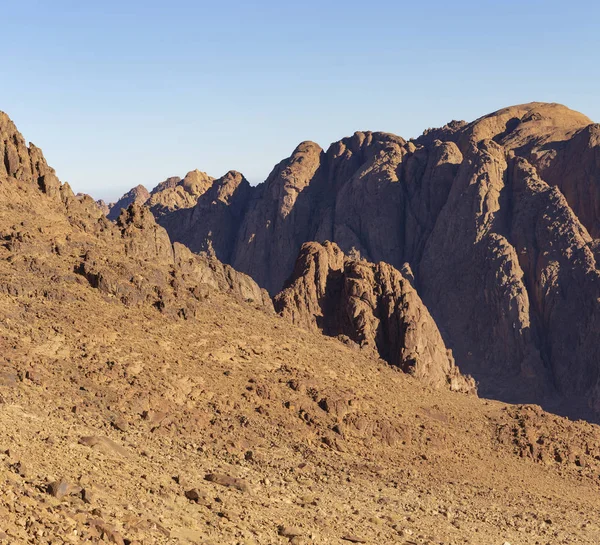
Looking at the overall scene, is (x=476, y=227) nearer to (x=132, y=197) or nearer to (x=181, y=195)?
(x=181, y=195)

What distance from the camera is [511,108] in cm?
12338

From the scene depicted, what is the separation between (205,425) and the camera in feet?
101

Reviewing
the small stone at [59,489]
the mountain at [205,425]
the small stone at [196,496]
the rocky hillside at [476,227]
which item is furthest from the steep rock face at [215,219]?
the small stone at [59,489]

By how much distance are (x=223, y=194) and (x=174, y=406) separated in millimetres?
105324

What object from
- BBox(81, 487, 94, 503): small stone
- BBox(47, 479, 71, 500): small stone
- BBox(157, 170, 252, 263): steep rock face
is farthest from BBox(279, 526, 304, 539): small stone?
BBox(157, 170, 252, 263): steep rock face

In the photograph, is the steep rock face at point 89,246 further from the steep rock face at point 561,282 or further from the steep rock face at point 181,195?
the steep rock face at point 181,195

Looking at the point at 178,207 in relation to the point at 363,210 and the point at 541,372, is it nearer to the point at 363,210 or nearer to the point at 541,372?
the point at 363,210

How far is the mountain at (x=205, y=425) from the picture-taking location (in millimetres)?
21297

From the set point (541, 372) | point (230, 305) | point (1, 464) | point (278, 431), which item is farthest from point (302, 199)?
point (1, 464)

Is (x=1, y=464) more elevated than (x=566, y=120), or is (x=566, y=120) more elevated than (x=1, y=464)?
(x=566, y=120)

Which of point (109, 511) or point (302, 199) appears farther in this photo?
point (302, 199)

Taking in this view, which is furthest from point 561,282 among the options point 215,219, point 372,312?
point 215,219

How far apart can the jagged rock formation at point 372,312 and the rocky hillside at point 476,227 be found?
1184 inches

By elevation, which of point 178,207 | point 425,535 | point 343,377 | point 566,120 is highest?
point 566,120
